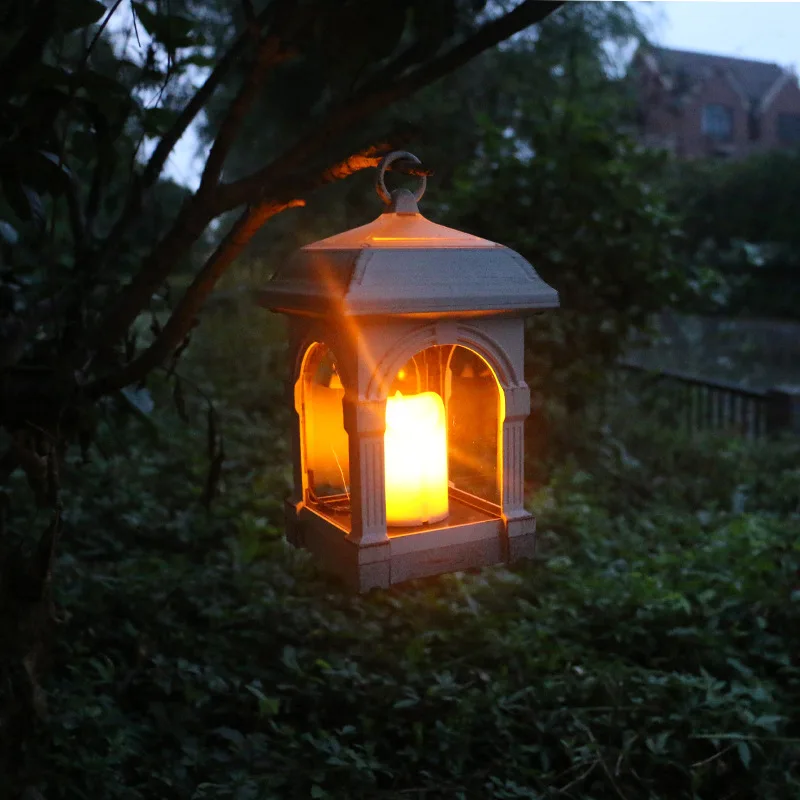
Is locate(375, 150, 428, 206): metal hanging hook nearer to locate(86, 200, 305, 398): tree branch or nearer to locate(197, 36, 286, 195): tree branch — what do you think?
locate(86, 200, 305, 398): tree branch

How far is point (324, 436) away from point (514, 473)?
436mm

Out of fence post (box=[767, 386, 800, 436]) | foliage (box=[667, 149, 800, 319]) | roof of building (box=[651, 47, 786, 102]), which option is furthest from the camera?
roof of building (box=[651, 47, 786, 102])

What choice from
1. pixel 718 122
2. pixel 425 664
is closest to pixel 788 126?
pixel 718 122

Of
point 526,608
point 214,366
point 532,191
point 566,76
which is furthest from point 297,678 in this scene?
point 566,76

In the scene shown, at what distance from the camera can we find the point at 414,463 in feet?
5.30

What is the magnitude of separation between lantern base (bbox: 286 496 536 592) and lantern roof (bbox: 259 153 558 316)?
0.39m

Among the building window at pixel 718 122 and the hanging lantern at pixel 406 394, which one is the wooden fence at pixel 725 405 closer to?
the hanging lantern at pixel 406 394

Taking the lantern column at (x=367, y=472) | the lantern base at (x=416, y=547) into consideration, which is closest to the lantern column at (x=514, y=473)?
the lantern base at (x=416, y=547)

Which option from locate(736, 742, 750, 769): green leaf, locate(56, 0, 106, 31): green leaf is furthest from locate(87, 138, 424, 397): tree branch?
locate(736, 742, 750, 769): green leaf

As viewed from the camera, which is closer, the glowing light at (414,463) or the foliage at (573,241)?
the glowing light at (414,463)

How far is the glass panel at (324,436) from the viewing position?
5.60 ft

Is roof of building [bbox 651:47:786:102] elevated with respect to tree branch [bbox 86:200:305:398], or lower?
elevated

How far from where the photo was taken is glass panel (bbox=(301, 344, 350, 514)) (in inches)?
67.2

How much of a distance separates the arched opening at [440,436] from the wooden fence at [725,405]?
17.4ft
